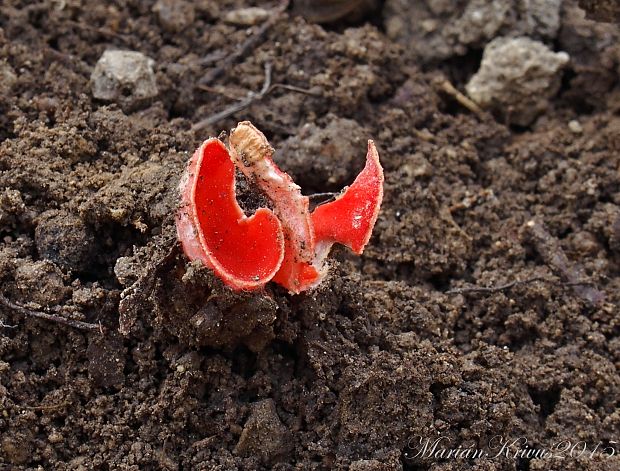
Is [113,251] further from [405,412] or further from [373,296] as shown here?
[405,412]

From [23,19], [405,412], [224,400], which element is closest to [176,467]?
[224,400]

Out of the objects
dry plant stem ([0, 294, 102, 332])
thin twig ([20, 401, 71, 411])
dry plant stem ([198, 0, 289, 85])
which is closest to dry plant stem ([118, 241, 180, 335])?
dry plant stem ([0, 294, 102, 332])

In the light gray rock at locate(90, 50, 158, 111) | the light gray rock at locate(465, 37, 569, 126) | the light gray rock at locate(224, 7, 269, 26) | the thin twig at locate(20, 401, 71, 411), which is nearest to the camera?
the thin twig at locate(20, 401, 71, 411)

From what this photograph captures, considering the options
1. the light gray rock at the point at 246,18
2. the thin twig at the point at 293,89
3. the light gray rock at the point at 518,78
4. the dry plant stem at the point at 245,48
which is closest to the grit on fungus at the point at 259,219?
the thin twig at the point at 293,89

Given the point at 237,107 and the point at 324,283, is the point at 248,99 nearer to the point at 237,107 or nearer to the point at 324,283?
the point at 237,107

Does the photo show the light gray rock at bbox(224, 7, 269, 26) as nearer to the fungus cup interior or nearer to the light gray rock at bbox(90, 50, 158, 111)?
the light gray rock at bbox(90, 50, 158, 111)

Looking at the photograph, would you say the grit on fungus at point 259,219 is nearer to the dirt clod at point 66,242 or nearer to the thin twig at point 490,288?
the dirt clod at point 66,242
